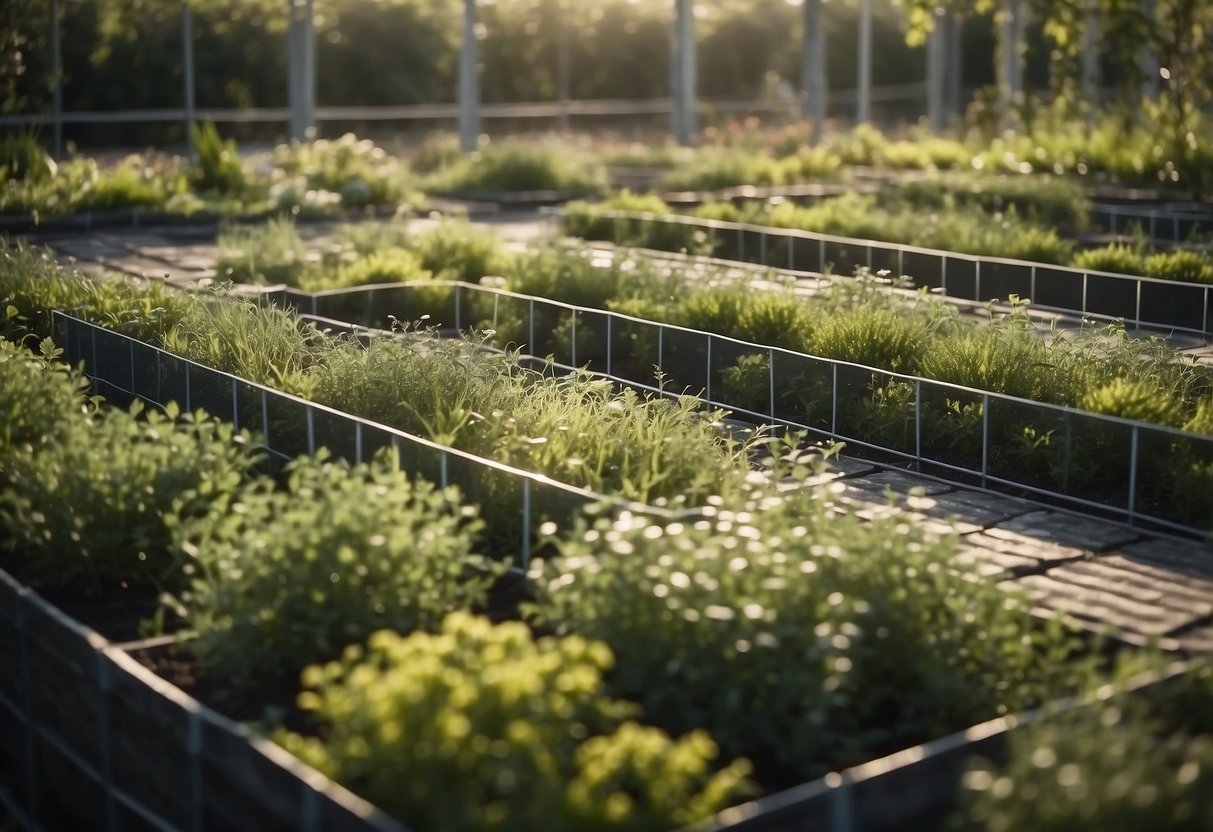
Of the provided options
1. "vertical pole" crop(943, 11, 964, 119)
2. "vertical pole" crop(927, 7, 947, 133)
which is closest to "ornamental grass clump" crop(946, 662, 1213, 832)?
"vertical pole" crop(927, 7, 947, 133)

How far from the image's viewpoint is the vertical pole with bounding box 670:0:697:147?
2188 cm

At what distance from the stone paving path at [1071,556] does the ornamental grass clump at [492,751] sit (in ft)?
4.27

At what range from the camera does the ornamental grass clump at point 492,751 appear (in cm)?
326

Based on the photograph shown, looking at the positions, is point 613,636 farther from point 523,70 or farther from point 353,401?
point 523,70

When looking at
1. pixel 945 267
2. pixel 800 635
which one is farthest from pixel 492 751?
pixel 945 267

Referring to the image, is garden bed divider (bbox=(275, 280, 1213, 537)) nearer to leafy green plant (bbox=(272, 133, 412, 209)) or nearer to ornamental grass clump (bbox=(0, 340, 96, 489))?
ornamental grass clump (bbox=(0, 340, 96, 489))

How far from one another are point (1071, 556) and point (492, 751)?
2.89 m

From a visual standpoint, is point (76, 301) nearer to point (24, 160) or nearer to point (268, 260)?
point (268, 260)

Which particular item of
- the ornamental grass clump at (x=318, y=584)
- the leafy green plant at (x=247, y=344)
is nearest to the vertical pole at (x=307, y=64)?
the leafy green plant at (x=247, y=344)

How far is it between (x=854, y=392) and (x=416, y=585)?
3.31 meters

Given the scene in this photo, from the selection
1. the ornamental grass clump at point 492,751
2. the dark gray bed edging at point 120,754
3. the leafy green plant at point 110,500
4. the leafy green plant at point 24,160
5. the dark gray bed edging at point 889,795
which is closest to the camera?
the ornamental grass clump at point 492,751

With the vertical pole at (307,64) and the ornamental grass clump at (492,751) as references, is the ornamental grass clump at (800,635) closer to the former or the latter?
the ornamental grass clump at (492,751)

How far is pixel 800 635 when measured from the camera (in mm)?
4066

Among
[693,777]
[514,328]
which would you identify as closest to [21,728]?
Result: [693,777]
